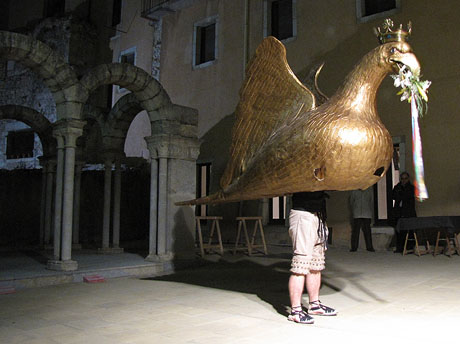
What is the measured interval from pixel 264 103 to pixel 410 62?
3.65 ft

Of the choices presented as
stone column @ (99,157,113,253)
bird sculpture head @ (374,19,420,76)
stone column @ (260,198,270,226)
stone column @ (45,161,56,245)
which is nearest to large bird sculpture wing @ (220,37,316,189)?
bird sculpture head @ (374,19,420,76)

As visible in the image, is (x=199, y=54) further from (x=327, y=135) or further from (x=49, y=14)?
(x=327, y=135)

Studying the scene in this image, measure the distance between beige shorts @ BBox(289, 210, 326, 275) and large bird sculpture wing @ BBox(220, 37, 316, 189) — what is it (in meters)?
0.72

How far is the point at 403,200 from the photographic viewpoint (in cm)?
942

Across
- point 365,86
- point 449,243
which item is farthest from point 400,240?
point 365,86

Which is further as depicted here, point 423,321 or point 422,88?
point 423,321

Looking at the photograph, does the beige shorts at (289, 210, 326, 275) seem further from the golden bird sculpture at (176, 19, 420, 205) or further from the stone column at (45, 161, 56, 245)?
the stone column at (45, 161, 56, 245)

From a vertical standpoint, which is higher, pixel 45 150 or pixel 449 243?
pixel 45 150

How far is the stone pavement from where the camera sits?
11.2 ft

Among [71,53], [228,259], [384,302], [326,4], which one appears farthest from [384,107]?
[71,53]

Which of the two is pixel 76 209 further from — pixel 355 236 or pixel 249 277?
pixel 355 236

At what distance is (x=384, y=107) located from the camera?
34.4ft

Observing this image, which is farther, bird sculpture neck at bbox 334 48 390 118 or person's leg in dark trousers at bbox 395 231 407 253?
person's leg in dark trousers at bbox 395 231 407 253

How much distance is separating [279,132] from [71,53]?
50.4ft
